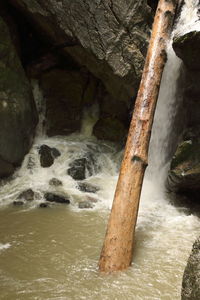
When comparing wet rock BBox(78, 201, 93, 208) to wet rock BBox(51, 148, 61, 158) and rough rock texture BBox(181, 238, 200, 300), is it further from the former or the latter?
rough rock texture BBox(181, 238, 200, 300)

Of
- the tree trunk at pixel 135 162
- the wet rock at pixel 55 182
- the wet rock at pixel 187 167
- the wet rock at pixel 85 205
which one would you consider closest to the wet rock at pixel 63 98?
the wet rock at pixel 55 182

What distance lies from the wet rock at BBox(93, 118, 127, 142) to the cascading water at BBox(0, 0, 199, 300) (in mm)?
565

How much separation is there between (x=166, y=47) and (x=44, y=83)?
14.7 feet

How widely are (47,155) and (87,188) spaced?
5.37 feet

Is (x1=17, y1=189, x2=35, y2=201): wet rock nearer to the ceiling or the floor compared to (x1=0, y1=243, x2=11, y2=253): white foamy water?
nearer to the ceiling

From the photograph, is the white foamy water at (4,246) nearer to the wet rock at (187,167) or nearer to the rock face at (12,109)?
the rock face at (12,109)

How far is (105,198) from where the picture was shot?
655 cm

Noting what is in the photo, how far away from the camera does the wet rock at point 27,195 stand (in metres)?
6.31

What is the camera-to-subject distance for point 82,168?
7773mm

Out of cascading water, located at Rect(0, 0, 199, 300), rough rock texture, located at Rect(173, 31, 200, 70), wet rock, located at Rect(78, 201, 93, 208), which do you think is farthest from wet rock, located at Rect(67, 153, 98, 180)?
rough rock texture, located at Rect(173, 31, 200, 70)

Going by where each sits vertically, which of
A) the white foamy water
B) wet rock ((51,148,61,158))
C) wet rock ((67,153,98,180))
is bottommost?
the white foamy water

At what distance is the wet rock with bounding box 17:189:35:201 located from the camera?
6.31m

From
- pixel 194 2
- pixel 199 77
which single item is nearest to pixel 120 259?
pixel 199 77

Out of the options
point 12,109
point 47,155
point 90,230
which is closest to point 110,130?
point 47,155
